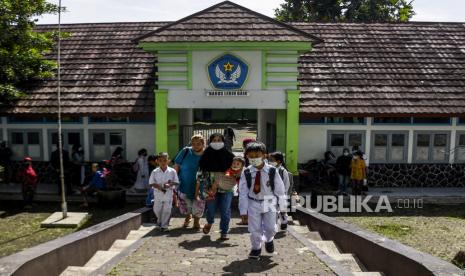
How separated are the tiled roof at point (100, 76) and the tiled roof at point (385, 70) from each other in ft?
18.7

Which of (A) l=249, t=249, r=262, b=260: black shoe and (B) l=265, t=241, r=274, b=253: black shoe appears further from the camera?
(B) l=265, t=241, r=274, b=253: black shoe

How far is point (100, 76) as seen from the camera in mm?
15312

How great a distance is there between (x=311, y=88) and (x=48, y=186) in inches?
373

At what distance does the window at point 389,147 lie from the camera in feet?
47.2

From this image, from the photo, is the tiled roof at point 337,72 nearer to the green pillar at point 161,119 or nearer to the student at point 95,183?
the green pillar at point 161,119

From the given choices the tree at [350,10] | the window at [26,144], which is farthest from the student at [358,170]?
the tree at [350,10]

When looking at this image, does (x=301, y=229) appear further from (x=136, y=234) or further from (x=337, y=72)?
(x=337, y=72)

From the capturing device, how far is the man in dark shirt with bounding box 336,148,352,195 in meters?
12.8

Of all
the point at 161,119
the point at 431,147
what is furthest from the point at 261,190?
the point at 431,147

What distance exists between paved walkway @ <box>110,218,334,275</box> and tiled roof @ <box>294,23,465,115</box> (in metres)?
7.42

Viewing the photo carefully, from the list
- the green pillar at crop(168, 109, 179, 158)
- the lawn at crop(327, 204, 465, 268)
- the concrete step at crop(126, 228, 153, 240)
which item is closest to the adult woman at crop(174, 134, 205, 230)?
the concrete step at crop(126, 228, 153, 240)

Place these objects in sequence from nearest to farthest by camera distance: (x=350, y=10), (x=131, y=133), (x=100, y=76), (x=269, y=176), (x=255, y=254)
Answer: (x=255, y=254) < (x=269, y=176) < (x=131, y=133) < (x=100, y=76) < (x=350, y=10)

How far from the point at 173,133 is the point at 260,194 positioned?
836 cm

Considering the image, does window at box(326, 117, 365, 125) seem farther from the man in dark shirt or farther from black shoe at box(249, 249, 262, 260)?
black shoe at box(249, 249, 262, 260)
